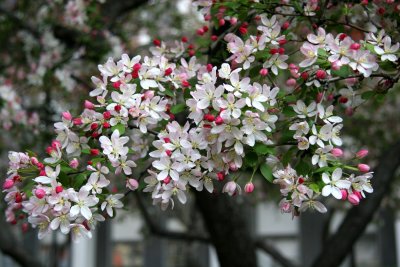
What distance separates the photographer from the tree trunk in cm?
486

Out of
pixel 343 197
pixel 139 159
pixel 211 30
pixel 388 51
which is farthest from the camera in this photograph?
pixel 211 30

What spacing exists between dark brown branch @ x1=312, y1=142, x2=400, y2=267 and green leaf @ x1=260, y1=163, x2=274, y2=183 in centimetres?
220

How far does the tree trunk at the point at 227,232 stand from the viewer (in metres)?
4.86

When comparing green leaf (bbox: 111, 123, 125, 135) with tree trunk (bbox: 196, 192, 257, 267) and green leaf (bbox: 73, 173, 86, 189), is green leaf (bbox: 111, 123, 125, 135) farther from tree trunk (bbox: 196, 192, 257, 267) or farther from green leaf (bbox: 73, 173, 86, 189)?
tree trunk (bbox: 196, 192, 257, 267)

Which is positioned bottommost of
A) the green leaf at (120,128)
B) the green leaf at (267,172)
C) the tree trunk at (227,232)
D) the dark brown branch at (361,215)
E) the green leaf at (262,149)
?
the tree trunk at (227,232)

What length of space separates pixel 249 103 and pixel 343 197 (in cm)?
48

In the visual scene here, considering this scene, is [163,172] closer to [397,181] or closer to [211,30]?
[211,30]

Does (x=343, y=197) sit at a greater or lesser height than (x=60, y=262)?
greater

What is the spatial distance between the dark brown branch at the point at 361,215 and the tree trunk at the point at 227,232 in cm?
57

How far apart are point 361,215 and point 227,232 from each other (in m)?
1.05

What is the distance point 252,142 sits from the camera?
228 centimetres

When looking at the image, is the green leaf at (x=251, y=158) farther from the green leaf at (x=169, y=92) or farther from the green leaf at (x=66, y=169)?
the green leaf at (x=66, y=169)

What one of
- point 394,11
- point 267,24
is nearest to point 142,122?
point 267,24

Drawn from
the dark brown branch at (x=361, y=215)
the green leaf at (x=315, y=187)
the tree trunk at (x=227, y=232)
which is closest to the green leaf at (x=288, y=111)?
the green leaf at (x=315, y=187)
